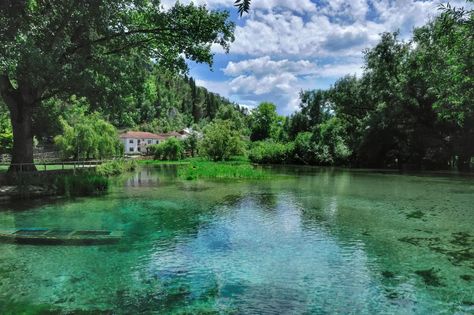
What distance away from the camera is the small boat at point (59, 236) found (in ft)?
39.1

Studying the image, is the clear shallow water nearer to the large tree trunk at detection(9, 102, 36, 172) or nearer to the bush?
the large tree trunk at detection(9, 102, 36, 172)

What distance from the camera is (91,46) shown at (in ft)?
72.3

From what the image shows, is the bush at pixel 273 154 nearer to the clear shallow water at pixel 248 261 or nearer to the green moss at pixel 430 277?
the clear shallow water at pixel 248 261

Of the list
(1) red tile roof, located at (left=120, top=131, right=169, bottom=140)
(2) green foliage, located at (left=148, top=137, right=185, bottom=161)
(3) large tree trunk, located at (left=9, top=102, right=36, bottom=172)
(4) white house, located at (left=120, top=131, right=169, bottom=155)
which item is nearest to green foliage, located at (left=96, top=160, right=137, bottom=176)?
(3) large tree trunk, located at (left=9, top=102, right=36, bottom=172)

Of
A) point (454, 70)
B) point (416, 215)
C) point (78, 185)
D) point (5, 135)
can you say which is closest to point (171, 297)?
point (416, 215)

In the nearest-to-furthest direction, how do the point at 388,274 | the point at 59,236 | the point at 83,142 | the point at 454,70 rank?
the point at 388,274
the point at 59,236
the point at 454,70
the point at 83,142

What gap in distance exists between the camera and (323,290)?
807 centimetres

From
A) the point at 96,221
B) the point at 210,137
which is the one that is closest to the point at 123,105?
the point at 96,221

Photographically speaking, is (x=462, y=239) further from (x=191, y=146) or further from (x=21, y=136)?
(x=191, y=146)

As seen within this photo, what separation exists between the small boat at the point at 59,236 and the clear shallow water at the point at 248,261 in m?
0.51

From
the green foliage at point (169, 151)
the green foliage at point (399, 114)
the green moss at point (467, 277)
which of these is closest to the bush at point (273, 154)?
the green foliage at point (399, 114)

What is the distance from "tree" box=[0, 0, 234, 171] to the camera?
18531 mm

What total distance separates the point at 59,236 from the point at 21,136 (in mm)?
13709

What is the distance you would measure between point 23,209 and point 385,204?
57.0ft
